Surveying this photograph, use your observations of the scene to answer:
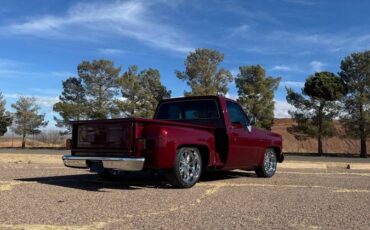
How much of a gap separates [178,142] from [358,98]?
36662 mm

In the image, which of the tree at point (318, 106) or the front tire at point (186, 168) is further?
the tree at point (318, 106)

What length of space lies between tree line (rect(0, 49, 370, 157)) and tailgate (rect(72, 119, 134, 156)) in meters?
32.6

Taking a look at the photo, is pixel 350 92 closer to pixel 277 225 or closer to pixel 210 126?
pixel 210 126

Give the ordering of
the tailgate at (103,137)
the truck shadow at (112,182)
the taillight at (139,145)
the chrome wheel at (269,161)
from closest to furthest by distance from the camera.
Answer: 1. the taillight at (139,145)
2. the tailgate at (103,137)
3. the truck shadow at (112,182)
4. the chrome wheel at (269,161)

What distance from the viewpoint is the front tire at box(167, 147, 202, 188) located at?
9148mm

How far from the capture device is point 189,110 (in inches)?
441

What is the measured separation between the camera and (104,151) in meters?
9.24

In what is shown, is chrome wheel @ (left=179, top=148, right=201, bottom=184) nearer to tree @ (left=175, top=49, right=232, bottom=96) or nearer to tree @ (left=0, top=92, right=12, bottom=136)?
tree @ (left=175, top=49, right=232, bottom=96)

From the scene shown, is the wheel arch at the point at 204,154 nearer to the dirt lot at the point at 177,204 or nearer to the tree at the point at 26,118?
the dirt lot at the point at 177,204

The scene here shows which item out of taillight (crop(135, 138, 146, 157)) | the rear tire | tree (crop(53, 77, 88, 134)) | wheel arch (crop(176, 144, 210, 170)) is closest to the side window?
wheel arch (crop(176, 144, 210, 170))

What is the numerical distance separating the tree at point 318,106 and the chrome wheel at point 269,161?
31182mm

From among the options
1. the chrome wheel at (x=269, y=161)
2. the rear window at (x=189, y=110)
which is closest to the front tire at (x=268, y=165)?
the chrome wheel at (x=269, y=161)

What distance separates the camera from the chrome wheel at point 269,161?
40.8ft

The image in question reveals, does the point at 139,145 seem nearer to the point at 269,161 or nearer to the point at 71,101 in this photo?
the point at 269,161
